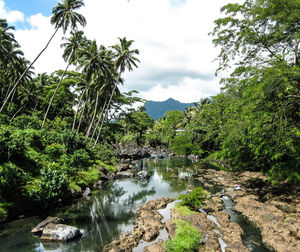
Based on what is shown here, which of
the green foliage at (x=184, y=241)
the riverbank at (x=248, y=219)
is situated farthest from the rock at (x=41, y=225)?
the green foliage at (x=184, y=241)

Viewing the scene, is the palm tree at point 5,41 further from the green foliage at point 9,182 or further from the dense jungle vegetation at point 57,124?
the green foliage at point 9,182

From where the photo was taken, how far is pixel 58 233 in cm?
1109

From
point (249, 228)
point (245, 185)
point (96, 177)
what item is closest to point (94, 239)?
point (249, 228)

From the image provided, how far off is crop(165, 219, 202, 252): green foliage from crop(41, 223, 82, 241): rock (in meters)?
5.13

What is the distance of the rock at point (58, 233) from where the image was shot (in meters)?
11.0

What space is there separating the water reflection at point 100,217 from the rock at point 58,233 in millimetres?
307

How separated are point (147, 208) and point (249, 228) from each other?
6.64 m

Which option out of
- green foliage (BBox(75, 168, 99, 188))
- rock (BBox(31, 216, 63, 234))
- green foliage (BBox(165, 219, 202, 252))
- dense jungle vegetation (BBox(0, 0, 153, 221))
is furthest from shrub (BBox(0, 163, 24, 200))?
green foliage (BBox(165, 219, 202, 252))

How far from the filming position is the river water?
10625mm

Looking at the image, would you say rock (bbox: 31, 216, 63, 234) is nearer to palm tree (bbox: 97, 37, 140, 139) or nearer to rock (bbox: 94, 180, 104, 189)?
rock (bbox: 94, 180, 104, 189)

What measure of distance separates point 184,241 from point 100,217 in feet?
24.8

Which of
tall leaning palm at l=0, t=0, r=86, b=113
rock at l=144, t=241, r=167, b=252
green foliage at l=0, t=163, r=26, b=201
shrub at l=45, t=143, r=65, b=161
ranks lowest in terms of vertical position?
rock at l=144, t=241, r=167, b=252

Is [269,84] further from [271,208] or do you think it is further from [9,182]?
[9,182]

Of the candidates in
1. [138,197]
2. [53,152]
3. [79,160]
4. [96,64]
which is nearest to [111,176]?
[79,160]
